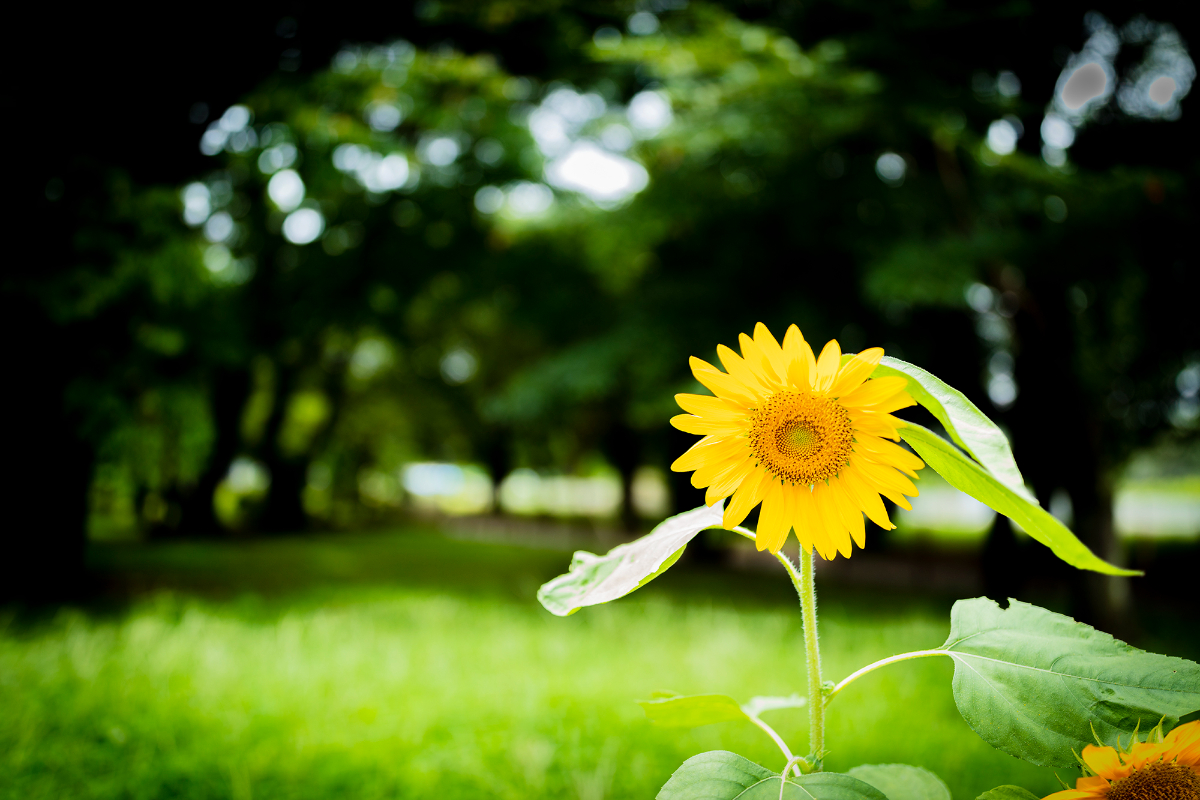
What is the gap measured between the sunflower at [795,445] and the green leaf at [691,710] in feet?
0.80

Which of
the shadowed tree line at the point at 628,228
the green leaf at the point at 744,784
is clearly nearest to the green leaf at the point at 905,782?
the green leaf at the point at 744,784

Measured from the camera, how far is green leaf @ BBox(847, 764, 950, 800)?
952mm

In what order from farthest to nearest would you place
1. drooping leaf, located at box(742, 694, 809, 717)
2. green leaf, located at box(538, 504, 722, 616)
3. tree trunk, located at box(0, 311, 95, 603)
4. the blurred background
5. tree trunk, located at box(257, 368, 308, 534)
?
tree trunk, located at box(257, 368, 308, 534) → tree trunk, located at box(0, 311, 95, 603) → the blurred background → drooping leaf, located at box(742, 694, 809, 717) → green leaf, located at box(538, 504, 722, 616)

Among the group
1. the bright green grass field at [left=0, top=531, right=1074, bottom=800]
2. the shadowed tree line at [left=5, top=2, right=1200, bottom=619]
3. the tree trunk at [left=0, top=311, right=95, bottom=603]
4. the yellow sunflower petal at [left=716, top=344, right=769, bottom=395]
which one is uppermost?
the shadowed tree line at [left=5, top=2, right=1200, bottom=619]

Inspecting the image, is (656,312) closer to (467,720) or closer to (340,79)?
(340,79)

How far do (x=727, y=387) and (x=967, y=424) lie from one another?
0.30 m

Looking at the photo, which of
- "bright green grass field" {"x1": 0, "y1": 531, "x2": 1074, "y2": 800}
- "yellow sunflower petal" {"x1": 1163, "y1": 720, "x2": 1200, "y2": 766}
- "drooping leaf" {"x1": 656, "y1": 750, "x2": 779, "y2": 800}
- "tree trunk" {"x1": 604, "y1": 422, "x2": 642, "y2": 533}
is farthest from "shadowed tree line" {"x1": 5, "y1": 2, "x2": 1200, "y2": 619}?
A: "tree trunk" {"x1": 604, "y1": 422, "x2": 642, "y2": 533}

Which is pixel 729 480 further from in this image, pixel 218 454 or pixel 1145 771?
pixel 218 454

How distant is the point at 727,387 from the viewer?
0.93 m

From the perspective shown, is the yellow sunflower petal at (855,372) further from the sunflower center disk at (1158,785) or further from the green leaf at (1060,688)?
the sunflower center disk at (1158,785)

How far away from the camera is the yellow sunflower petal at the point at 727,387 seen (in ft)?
3.04

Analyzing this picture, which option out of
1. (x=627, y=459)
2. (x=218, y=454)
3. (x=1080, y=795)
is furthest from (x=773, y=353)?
(x=627, y=459)

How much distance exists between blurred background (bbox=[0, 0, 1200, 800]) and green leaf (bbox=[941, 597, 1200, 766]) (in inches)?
68.9

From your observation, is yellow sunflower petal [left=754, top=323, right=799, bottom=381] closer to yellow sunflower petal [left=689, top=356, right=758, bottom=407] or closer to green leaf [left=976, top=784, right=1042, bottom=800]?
yellow sunflower petal [left=689, top=356, right=758, bottom=407]
